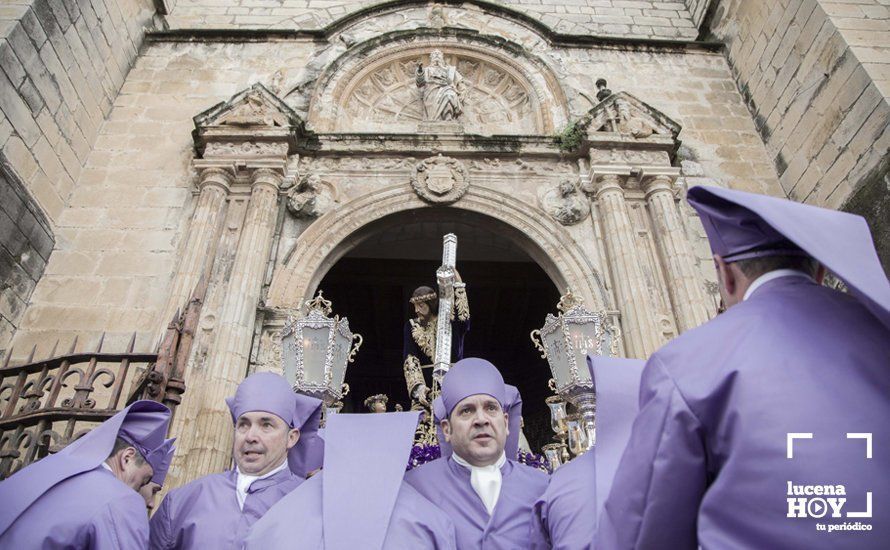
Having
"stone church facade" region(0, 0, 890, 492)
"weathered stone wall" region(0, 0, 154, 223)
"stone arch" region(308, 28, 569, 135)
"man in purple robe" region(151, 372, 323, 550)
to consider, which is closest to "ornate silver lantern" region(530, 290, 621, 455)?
"man in purple robe" region(151, 372, 323, 550)

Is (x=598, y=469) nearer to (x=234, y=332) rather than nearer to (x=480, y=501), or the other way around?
(x=480, y=501)

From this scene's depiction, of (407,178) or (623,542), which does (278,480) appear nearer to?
(623,542)

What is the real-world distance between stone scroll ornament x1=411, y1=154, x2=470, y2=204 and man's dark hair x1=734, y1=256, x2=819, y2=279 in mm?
5666

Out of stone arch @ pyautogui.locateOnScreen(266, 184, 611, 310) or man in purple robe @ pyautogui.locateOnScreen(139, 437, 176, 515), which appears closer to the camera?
man in purple robe @ pyautogui.locateOnScreen(139, 437, 176, 515)

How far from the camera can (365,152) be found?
24.5ft

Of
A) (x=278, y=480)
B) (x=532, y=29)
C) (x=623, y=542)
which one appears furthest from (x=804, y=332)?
(x=532, y=29)

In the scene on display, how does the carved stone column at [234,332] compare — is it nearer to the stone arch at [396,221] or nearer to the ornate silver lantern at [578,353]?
the stone arch at [396,221]

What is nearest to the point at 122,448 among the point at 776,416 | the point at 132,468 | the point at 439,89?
the point at 132,468

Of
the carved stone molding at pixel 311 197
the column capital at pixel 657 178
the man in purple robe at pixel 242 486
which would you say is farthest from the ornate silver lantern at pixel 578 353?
the carved stone molding at pixel 311 197

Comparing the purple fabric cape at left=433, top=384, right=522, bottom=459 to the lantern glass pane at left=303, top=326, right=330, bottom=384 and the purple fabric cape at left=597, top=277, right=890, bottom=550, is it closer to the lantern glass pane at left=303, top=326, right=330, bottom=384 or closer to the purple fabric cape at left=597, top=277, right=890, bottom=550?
the lantern glass pane at left=303, top=326, right=330, bottom=384

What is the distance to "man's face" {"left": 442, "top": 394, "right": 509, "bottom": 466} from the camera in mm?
2586

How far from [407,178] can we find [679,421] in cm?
640

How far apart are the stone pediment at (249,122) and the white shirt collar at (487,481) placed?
580cm

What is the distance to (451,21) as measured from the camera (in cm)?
937
